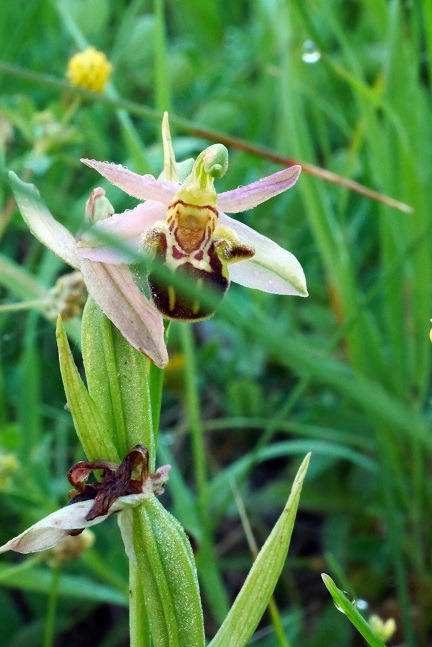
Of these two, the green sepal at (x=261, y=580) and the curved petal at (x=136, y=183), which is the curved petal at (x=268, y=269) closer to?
the curved petal at (x=136, y=183)

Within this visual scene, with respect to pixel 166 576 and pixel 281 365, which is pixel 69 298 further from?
pixel 281 365

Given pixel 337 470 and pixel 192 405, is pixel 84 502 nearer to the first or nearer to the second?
pixel 192 405

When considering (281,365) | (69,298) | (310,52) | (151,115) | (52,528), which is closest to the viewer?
(52,528)

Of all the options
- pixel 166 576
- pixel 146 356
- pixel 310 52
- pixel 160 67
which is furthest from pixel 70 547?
pixel 310 52

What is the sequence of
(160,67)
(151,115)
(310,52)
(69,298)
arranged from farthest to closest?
(310,52)
(160,67)
(151,115)
(69,298)

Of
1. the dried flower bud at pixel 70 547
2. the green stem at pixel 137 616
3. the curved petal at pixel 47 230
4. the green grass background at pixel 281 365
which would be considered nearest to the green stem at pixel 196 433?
the green grass background at pixel 281 365

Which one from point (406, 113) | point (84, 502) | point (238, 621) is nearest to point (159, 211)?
point (84, 502)

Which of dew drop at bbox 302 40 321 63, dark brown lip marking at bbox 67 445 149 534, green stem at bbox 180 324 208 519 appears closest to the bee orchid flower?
dark brown lip marking at bbox 67 445 149 534
